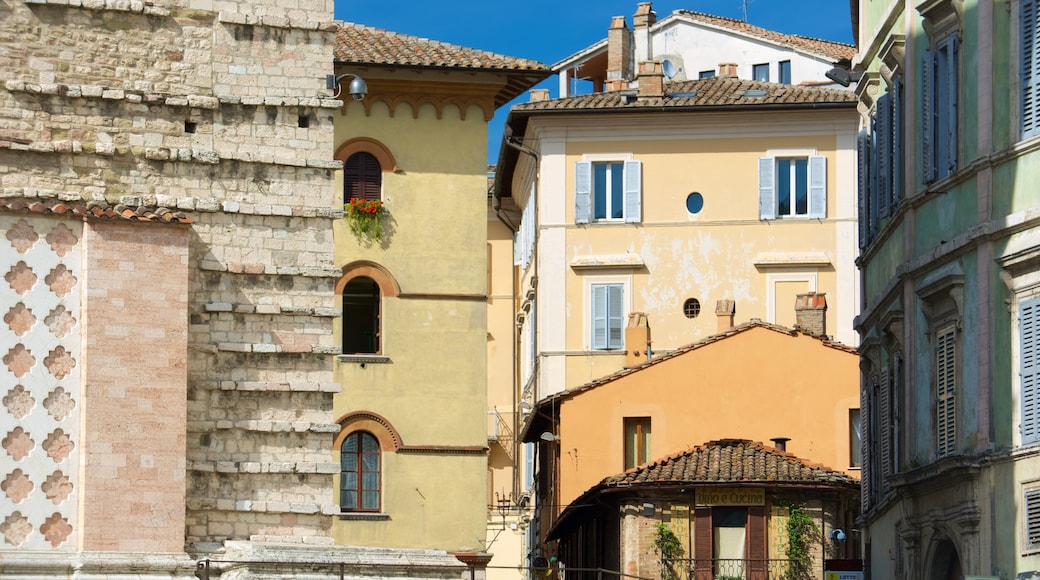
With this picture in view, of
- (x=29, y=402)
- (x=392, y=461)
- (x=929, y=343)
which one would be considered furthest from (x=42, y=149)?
(x=392, y=461)

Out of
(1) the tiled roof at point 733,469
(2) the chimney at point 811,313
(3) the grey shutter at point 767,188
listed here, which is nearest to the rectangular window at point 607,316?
(3) the grey shutter at point 767,188

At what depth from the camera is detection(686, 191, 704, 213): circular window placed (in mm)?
52156

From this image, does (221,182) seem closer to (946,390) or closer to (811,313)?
(946,390)

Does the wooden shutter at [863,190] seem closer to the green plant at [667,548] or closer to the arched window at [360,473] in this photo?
the green plant at [667,548]

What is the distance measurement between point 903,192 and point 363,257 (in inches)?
575

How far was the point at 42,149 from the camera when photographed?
86.3 feet

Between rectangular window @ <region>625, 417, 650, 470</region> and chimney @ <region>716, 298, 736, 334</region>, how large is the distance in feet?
13.4

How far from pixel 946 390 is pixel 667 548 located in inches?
568

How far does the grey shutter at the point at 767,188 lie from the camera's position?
51750 millimetres

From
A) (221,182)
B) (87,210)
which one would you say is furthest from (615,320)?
(87,210)

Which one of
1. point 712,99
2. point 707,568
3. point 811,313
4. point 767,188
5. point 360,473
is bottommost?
point 707,568

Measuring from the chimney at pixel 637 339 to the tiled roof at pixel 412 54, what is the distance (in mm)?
9308

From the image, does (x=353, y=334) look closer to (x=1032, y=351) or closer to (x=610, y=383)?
(x=610, y=383)

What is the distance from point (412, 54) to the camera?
42.2 metres
